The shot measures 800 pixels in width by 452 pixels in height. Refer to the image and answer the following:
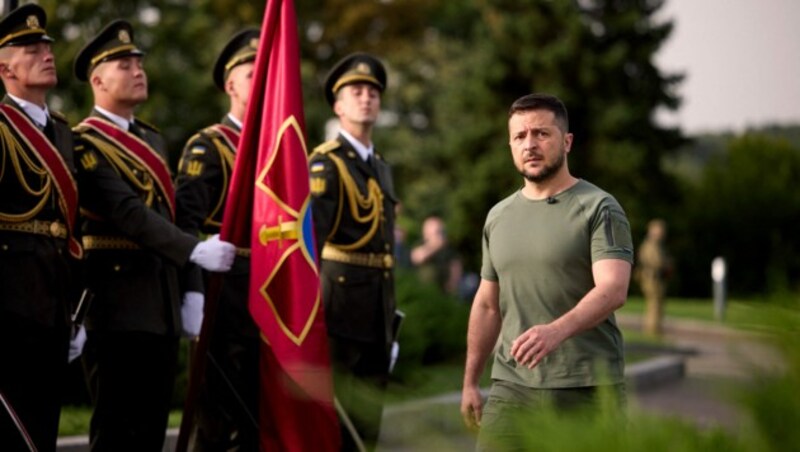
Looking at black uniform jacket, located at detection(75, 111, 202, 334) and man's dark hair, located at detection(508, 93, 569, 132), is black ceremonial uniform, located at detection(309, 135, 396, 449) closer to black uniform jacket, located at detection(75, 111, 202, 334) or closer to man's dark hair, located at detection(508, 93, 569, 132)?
black uniform jacket, located at detection(75, 111, 202, 334)

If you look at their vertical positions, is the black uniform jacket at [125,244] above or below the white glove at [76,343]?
above

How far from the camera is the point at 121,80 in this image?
5.85m

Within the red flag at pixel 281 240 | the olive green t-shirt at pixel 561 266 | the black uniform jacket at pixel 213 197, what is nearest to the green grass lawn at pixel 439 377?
the olive green t-shirt at pixel 561 266

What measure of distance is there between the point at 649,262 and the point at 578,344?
17.0 m

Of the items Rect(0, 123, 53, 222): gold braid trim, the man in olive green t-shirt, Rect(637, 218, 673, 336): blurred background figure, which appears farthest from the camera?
Rect(637, 218, 673, 336): blurred background figure

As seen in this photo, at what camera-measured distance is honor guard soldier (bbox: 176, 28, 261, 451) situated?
6.24m

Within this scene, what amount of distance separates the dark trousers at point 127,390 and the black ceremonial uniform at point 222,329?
433mm

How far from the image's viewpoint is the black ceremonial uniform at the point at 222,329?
6242 millimetres

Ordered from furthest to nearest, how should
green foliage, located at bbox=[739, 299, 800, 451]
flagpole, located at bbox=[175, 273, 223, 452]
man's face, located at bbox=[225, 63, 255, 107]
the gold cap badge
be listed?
the gold cap badge → man's face, located at bbox=[225, 63, 255, 107] → flagpole, located at bbox=[175, 273, 223, 452] → green foliage, located at bbox=[739, 299, 800, 451]

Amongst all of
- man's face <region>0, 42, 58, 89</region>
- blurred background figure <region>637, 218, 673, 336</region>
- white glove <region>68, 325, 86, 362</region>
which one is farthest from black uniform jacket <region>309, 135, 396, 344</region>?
blurred background figure <region>637, 218, 673, 336</region>

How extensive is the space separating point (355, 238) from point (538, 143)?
2.49m

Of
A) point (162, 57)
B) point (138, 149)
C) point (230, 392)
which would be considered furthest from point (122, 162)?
point (162, 57)

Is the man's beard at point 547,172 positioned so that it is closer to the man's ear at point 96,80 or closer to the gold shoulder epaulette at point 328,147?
the man's ear at point 96,80

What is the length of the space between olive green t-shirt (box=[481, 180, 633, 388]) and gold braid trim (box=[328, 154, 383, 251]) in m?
2.29
